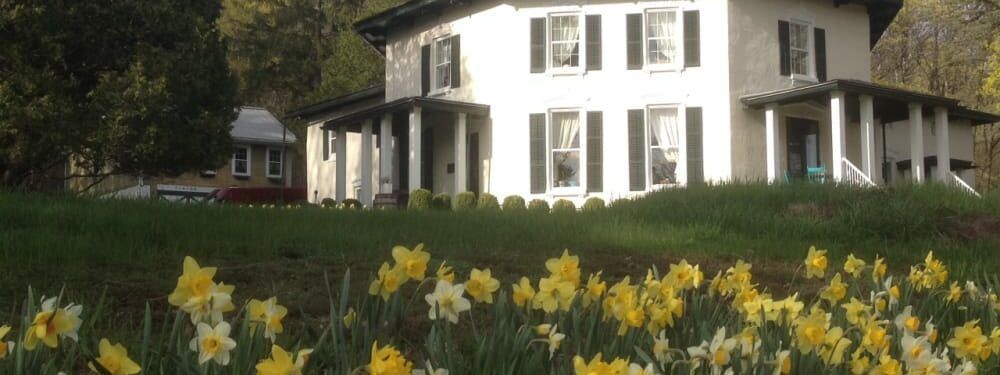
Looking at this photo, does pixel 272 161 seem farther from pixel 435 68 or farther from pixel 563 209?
pixel 563 209

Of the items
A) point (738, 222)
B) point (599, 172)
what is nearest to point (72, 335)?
point (738, 222)

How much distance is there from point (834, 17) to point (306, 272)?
19.9 meters

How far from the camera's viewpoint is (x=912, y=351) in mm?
2932

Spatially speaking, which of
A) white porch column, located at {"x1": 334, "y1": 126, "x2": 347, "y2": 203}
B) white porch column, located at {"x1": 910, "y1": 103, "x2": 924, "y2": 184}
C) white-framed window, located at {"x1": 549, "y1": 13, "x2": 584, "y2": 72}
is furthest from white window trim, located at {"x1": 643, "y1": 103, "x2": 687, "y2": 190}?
white porch column, located at {"x1": 334, "y1": 126, "x2": 347, "y2": 203}

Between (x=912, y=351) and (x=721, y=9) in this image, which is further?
(x=721, y=9)

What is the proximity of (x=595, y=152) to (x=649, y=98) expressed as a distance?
1609 mm

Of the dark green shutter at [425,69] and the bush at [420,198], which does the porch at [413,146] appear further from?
the bush at [420,198]

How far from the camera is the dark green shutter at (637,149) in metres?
21.6

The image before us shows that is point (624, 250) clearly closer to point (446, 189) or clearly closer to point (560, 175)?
point (560, 175)

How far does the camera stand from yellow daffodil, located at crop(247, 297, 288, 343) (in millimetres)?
2705

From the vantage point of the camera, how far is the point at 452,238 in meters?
8.72

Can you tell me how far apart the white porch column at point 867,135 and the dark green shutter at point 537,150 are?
262 inches

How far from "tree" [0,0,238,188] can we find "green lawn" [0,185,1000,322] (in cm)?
815

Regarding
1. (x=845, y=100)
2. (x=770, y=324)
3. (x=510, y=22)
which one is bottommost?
(x=770, y=324)
